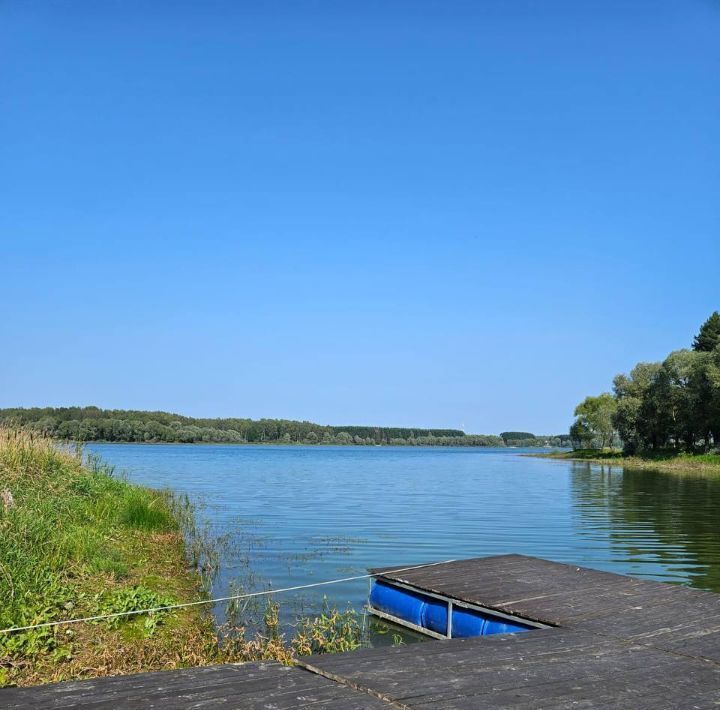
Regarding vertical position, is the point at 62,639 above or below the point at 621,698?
below

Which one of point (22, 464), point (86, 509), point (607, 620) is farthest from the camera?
point (22, 464)

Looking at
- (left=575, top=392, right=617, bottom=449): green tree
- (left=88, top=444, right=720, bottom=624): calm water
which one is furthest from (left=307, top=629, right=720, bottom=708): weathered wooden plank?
(left=575, top=392, right=617, bottom=449): green tree

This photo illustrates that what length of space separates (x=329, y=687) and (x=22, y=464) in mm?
13167

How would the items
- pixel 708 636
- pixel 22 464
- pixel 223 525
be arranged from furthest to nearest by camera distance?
pixel 223 525 → pixel 22 464 → pixel 708 636

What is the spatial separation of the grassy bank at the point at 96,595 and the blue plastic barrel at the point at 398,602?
56cm

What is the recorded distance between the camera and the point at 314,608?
1272cm

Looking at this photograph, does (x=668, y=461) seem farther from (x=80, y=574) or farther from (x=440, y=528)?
(x=80, y=574)

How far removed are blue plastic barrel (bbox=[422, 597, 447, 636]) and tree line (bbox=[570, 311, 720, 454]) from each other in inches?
2205

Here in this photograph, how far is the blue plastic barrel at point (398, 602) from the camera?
451 inches

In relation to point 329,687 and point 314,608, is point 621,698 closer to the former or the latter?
point 329,687

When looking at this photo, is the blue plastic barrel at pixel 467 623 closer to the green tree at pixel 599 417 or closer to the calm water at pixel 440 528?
the calm water at pixel 440 528

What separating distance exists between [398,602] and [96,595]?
15.9ft

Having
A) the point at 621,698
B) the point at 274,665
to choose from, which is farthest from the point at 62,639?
the point at 621,698

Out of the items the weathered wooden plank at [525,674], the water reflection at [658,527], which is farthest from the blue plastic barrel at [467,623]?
the water reflection at [658,527]
